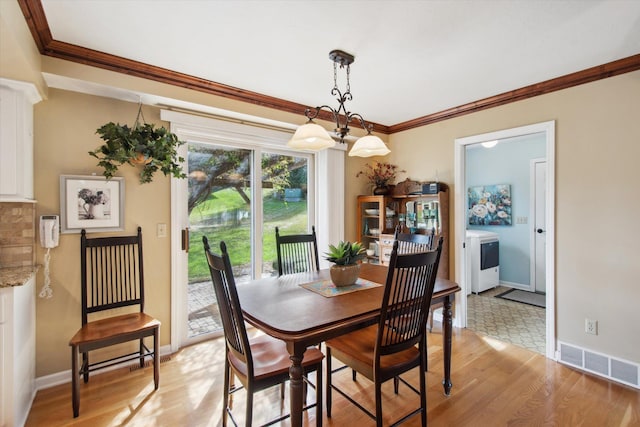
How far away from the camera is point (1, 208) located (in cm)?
209

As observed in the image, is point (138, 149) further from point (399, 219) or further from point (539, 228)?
point (539, 228)

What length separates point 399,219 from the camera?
13.3 ft

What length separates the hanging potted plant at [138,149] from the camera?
7.44ft

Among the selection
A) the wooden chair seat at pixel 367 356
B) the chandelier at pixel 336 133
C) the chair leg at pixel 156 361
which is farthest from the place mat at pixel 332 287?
the chair leg at pixel 156 361

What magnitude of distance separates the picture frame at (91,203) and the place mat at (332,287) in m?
1.69

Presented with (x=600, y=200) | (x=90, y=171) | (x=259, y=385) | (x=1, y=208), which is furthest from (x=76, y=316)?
(x=600, y=200)

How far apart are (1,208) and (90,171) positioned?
577mm

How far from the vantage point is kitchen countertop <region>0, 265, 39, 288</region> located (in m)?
1.76

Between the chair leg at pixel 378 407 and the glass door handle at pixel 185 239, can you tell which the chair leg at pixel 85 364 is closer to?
the glass door handle at pixel 185 239

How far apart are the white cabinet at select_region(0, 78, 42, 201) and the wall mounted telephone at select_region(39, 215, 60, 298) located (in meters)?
0.25

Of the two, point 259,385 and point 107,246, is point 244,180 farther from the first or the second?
point 259,385

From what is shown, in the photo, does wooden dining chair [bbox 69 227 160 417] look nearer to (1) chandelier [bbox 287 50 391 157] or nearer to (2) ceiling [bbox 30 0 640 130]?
(2) ceiling [bbox 30 0 640 130]

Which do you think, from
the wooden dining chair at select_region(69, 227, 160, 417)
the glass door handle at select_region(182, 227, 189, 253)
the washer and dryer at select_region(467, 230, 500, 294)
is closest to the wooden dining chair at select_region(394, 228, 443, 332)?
the glass door handle at select_region(182, 227, 189, 253)

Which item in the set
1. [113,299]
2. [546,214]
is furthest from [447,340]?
[113,299]
